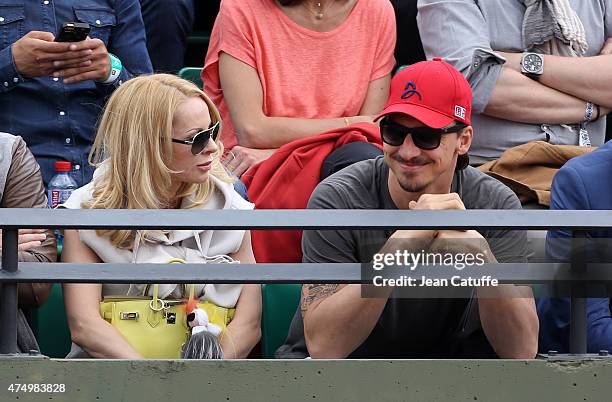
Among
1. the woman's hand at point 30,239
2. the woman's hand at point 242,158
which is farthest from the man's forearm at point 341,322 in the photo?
the woman's hand at point 242,158

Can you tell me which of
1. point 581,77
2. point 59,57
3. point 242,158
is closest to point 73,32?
point 59,57

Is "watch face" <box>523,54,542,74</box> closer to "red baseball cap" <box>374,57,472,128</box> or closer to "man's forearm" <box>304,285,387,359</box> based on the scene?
"red baseball cap" <box>374,57,472,128</box>

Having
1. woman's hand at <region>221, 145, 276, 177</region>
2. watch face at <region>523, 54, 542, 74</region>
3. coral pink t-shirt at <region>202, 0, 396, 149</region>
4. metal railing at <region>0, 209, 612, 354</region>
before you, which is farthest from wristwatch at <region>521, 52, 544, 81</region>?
metal railing at <region>0, 209, 612, 354</region>

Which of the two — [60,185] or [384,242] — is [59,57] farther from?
[384,242]

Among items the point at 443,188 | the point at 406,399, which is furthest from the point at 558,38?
the point at 406,399

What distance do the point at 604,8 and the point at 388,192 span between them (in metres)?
2.21

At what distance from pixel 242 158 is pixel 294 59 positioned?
1.78ft

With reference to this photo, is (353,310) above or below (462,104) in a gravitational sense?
below

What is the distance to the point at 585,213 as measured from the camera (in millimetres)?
2955

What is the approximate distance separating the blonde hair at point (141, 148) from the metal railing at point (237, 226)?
115 cm

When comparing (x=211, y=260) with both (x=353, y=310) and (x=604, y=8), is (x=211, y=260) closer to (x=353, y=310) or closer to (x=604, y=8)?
(x=353, y=310)

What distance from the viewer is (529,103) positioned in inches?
209

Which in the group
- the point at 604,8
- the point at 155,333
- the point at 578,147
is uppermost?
the point at 604,8

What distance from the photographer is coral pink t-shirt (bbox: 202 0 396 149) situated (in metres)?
5.30
